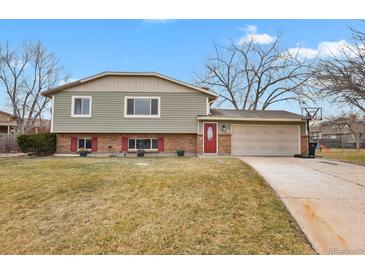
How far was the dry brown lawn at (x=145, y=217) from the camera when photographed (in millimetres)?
3094

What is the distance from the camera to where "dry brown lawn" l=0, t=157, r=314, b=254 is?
Result: 3094 millimetres

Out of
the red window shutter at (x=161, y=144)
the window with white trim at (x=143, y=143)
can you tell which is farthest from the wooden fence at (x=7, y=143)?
the red window shutter at (x=161, y=144)

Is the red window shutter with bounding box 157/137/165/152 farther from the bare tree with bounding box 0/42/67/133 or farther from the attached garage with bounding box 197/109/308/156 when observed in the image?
the bare tree with bounding box 0/42/67/133

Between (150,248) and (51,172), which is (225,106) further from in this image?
(150,248)

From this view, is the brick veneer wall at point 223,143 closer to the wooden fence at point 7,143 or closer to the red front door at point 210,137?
the red front door at point 210,137

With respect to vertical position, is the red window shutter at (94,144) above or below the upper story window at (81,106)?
below

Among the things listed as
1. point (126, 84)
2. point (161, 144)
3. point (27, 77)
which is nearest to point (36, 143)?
point (126, 84)

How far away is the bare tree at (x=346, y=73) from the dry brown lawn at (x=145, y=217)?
23.9 ft

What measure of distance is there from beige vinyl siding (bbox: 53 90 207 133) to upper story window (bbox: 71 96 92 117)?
0.24 metres

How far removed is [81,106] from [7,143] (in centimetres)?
784

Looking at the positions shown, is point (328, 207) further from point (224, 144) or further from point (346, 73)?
point (224, 144)

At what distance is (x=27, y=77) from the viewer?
89.6 feet

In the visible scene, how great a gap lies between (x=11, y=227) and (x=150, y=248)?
2.49 metres

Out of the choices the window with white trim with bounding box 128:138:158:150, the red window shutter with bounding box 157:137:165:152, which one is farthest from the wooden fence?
the red window shutter with bounding box 157:137:165:152
